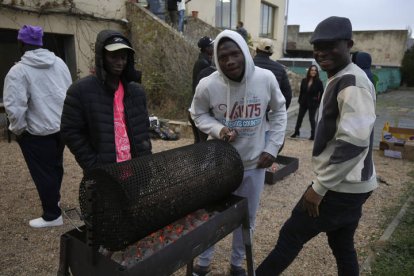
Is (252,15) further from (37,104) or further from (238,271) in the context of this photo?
(238,271)

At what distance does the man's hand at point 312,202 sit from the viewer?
216 centimetres

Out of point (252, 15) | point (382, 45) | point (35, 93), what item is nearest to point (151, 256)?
point (35, 93)

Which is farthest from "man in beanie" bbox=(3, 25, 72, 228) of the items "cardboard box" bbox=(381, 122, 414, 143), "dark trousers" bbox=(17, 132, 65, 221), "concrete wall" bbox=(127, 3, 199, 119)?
"cardboard box" bbox=(381, 122, 414, 143)

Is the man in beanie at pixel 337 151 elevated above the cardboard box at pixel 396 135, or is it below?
above

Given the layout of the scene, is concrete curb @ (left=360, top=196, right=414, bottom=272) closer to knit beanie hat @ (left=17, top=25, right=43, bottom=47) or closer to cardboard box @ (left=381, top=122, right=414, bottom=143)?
cardboard box @ (left=381, top=122, right=414, bottom=143)

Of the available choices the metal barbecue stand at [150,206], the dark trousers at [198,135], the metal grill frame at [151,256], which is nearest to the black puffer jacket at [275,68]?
the dark trousers at [198,135]

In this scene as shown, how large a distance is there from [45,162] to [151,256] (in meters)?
2.38

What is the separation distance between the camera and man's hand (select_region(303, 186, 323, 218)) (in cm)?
216

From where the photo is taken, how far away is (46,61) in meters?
3.48

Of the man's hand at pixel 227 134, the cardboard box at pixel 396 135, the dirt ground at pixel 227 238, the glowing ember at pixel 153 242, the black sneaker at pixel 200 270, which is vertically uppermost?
the man's hand at pixel 227 134

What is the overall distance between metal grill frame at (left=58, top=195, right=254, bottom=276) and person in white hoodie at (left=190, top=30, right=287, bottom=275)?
1.76 ft

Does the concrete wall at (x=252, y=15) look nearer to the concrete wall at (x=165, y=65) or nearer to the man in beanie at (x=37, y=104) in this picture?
the concrete wall at (x=165, y=65)

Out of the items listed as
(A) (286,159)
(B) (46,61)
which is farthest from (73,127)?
(A) (286,159)

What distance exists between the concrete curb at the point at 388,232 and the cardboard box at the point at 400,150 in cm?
238
